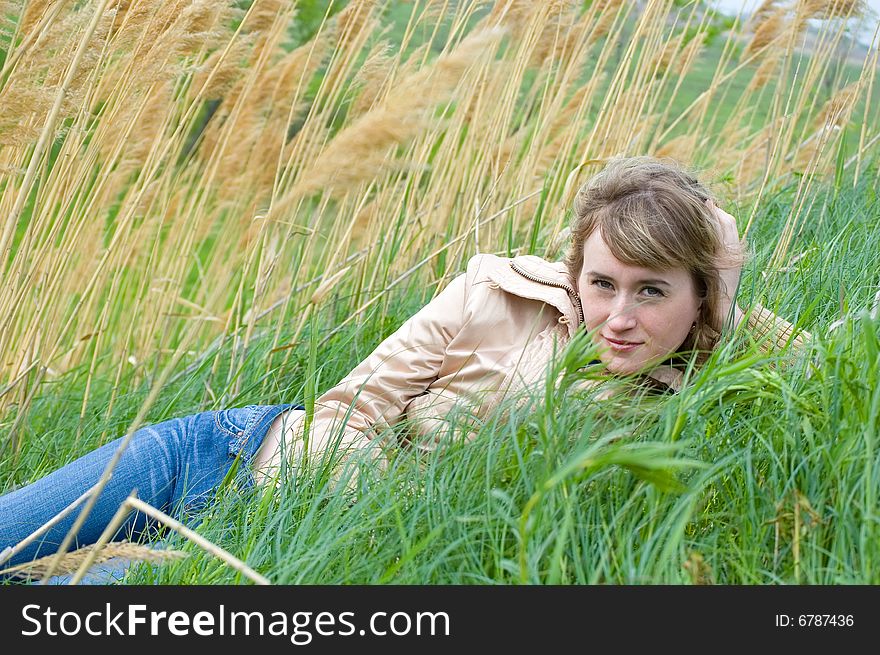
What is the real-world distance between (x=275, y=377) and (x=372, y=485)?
95cm

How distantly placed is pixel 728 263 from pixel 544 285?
374mm

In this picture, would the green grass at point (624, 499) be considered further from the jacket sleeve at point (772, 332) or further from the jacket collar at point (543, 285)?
the jacket collar at point (543, 285)

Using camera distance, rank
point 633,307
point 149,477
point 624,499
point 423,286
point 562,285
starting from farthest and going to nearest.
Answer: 1. point 423,286
2. point 562,285
3. point 149,477
4. point 633,307
5. point 624,499

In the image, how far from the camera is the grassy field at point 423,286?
141 centimetres

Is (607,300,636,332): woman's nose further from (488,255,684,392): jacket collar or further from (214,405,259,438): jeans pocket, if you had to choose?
(214,405,259,438): jeans pocket

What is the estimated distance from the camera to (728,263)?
6.34 ft

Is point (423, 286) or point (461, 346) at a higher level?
point (423, 286)

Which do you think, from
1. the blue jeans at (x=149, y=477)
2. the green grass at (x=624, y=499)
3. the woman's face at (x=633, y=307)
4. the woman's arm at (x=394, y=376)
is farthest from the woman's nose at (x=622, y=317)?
the blue jeans at (x=149, y=477)

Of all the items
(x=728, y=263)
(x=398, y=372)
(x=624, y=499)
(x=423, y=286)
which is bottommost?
(x=624, y=499)

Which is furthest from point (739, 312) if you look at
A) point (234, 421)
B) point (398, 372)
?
point (234, 421)

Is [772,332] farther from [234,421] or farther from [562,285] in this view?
[234,421]

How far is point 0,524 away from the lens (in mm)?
1843

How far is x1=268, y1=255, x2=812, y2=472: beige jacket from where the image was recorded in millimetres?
2012

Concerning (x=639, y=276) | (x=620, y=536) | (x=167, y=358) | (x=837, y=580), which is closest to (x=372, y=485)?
(x=620, y=536)
